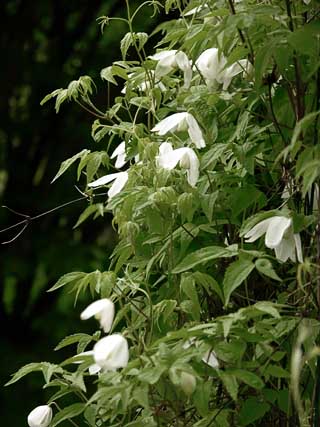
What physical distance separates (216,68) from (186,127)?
0.10 metres

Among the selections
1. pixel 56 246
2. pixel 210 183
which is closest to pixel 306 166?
pixel 210 183

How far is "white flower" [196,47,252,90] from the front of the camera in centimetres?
163

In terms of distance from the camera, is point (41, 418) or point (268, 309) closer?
point (268, 309)

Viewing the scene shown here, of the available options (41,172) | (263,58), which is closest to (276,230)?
(263,58)

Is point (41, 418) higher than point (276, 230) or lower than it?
lower

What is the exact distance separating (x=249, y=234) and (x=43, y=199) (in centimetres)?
247

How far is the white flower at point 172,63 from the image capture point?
1.72 m

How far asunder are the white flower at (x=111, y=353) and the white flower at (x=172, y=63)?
1.62ft

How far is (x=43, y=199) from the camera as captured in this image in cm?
396

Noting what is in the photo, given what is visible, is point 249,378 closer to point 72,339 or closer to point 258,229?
point 258,229

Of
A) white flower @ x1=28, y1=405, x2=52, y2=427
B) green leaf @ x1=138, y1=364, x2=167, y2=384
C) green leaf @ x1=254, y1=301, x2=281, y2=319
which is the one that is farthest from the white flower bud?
white flower @ x1=28, y1=405, x2=52, y2=427

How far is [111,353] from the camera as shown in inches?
55.4

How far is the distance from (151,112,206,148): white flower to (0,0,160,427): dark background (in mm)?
2129

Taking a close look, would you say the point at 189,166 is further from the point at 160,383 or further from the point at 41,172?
the point at 41,172
